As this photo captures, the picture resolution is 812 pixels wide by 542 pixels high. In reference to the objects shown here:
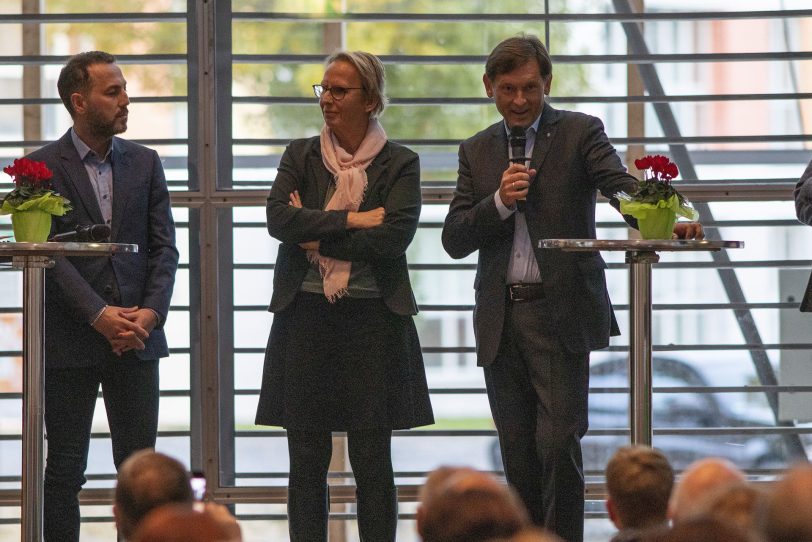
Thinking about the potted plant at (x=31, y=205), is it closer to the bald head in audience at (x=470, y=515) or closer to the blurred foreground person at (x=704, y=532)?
the bald head in audience at (x=470, y=515)

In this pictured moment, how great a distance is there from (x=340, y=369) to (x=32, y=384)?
1.10 meters

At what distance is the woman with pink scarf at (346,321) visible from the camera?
4.42 metres

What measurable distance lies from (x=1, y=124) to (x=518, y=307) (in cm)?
274

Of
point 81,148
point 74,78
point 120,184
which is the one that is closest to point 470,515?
point 120,184

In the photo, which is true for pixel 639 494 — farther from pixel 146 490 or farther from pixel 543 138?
pixel 543 138

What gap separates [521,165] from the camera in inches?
164

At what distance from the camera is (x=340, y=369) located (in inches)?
177

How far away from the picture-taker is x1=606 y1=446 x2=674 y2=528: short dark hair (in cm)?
264

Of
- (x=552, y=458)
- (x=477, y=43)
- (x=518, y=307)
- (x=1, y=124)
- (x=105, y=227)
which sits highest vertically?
(x=477, y=43)

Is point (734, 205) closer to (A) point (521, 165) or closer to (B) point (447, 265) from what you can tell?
(B) point (447, 265)

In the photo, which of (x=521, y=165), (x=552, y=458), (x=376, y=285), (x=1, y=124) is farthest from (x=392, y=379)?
(x=1, y=124)

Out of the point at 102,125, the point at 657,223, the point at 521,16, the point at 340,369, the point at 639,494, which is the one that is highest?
the point at 521,16

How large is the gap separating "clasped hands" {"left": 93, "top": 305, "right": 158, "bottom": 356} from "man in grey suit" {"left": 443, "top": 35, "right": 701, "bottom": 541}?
3.81ft

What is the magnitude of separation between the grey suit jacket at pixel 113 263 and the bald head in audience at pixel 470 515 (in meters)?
2.47
